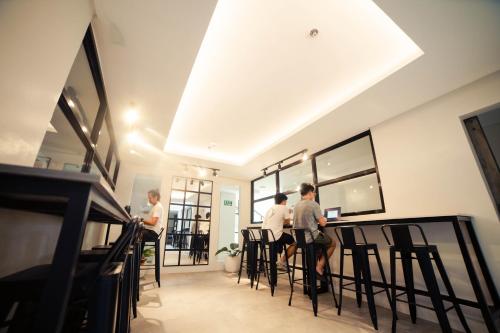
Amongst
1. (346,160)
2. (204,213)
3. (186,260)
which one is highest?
(346,160)

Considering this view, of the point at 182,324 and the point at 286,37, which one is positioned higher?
the point at 286,37

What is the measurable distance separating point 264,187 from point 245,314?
167 inches

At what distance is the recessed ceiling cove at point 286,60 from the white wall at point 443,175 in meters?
0.99

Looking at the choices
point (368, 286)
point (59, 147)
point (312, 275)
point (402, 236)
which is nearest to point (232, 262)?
point (312, 275)

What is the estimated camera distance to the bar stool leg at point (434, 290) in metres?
1.72

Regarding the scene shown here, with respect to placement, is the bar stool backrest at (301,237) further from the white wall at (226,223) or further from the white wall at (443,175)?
the white wall at (226,223)

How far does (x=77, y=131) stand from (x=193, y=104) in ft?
5.32

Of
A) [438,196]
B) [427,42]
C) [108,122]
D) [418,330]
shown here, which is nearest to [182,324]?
[418,330]

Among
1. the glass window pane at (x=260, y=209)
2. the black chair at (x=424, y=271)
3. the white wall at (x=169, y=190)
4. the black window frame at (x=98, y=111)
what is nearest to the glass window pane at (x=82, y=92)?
the black window frame at (x=98, y=111)

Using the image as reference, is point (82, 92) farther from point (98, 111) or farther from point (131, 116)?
point (131, 116)

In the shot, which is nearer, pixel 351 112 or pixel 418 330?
pixel 418 330

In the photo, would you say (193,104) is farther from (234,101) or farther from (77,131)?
(77,131)

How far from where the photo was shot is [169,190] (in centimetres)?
563

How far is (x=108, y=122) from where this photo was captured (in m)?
3.24
